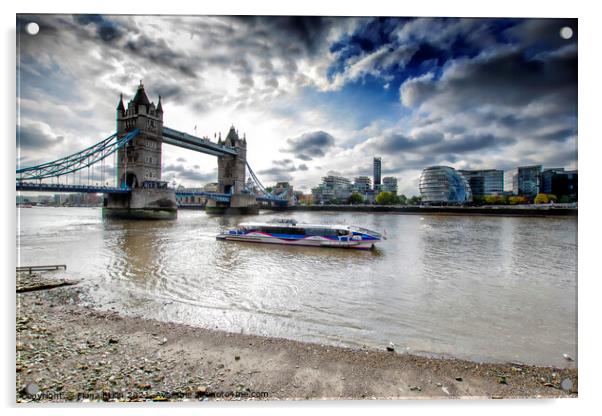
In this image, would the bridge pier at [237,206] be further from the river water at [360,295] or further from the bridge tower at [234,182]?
the river water at [360,295]

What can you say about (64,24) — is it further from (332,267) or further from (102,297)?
(332,267)

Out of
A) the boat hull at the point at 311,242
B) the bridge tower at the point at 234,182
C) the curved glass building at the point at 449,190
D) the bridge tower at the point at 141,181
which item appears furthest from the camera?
the bridge tower at the point at 234,182

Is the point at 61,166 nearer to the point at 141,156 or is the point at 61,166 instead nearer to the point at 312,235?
the point at 141,156

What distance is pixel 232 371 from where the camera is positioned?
2.36 metres

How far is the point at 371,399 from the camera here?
7.01 ft

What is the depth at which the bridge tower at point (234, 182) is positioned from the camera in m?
34.9

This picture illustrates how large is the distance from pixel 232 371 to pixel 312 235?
354 inches

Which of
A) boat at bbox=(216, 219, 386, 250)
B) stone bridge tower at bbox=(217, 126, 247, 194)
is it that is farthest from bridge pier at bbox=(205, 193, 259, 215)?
→ boat at bbox=(216, 219, 386, 250)

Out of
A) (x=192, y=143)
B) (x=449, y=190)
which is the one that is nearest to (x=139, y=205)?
(x=192, y=143)

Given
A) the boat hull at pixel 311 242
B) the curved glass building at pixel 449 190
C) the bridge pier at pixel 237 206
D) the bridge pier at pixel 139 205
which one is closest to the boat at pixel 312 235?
the boat hull at pixel 311 242

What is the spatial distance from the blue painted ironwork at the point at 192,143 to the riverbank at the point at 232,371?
19661 mm

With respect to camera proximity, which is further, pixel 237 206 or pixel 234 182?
pixel 234 182

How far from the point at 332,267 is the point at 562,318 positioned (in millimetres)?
4756

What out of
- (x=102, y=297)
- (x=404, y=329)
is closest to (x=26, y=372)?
(x=102, y=297)
